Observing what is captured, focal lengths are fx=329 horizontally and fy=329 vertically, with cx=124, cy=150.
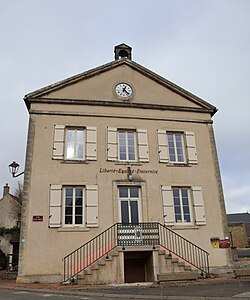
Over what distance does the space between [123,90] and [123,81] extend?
0.46m

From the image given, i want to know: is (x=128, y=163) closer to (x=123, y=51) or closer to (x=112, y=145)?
(x=112, y=145)

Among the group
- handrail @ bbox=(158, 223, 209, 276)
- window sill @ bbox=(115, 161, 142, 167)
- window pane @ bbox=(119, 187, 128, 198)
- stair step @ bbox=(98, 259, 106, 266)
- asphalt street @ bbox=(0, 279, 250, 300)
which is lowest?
asphalt street @ bbox=(0, 279, 250, 300)

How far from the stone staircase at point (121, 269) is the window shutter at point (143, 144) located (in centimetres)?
399

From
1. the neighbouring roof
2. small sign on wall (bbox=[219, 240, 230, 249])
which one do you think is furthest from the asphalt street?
the neighbouring roof

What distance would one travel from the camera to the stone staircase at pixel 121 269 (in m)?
10.8

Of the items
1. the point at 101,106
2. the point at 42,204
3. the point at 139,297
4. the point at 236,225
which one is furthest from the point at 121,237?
the point at 236,225

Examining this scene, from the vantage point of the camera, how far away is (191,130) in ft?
50.0

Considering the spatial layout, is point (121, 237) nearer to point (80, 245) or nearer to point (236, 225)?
point (80, 245)

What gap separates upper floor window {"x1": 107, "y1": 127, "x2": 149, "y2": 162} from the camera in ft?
45.9

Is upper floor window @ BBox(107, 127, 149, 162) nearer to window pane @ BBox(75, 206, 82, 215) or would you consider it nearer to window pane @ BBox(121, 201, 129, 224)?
window pane @ BBox(121, 201, 129, 224)

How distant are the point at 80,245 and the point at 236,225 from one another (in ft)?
103

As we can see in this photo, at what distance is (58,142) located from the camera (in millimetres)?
13570

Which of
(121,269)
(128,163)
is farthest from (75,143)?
(121,269)

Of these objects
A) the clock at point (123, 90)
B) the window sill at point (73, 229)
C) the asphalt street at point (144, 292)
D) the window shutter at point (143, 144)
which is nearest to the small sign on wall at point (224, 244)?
the asphalt street at point (144, 292)
